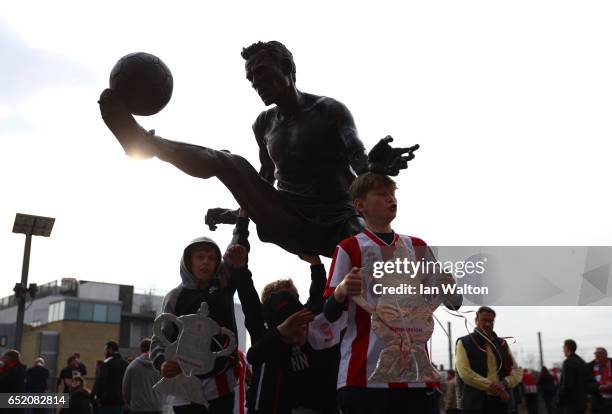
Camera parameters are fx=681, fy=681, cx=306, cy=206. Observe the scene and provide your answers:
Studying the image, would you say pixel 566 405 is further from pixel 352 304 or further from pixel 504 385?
pixel 352 304

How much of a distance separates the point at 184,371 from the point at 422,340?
1515 mm

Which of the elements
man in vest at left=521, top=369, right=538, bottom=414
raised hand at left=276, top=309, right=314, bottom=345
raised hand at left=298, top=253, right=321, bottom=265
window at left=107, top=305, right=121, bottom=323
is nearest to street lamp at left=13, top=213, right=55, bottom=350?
man in vest at left=521, top=369, right=538, bottom=414

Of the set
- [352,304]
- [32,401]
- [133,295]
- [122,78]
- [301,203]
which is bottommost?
[32,401]

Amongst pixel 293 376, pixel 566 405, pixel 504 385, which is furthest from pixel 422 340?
pixel 566 405

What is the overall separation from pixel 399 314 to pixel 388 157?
3.54ft

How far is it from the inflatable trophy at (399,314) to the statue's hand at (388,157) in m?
0.64

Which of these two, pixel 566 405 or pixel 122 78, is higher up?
pixel 122 78

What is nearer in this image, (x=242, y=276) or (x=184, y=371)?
(x=184, y=371)

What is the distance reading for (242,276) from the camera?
13.4 feet

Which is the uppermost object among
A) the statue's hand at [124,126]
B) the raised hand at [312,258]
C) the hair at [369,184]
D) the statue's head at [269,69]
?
the statue's head at [269,69]

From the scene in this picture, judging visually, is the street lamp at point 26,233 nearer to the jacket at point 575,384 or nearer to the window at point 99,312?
the jacket at point 575,384

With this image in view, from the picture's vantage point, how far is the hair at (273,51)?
442cm

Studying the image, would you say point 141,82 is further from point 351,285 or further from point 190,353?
point 351,285

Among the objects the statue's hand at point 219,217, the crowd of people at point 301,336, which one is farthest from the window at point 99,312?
the statue's hand at point 219,217
